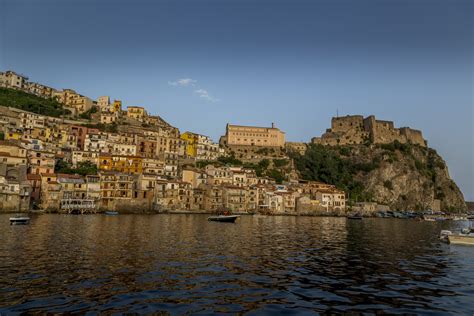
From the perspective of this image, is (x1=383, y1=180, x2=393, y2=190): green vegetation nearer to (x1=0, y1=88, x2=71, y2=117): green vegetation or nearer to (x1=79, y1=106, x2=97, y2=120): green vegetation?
(x1=79, y1=106, x2=97, y2=120): green vegetation

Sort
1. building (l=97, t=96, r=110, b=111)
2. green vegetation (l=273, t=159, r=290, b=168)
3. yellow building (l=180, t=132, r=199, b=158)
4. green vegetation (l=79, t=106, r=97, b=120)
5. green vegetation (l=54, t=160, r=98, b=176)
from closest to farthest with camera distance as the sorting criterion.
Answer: green vegetation (l=54, t=160, r=98, b=176) < yellow building (l=180, t=132, r=199, b=158) < green vegetation (l=79, t=106, r=97, b=120) < green vegetation (l=273, t=159, r=290, b=168) < building (l=97, t=96, r=110, b=111)

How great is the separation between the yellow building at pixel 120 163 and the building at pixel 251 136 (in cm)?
4633

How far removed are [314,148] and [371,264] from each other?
121808mm

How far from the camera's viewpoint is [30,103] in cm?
10825

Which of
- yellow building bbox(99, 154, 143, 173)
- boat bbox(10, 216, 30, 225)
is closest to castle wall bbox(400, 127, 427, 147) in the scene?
yellow building bbox(99, 154, 143, 173)

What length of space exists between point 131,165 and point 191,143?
28.8m

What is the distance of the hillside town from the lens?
70.6 meters

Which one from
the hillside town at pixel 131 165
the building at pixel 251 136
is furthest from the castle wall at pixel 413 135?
the building at pixel 251 136

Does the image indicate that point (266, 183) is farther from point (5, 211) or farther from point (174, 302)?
point (174, 302)

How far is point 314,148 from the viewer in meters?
142

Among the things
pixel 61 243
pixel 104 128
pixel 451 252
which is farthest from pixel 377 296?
pixel 104 128

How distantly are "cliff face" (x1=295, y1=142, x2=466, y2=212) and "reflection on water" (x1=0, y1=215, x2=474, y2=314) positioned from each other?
10316cm

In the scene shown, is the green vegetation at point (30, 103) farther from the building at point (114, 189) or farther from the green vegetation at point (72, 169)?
the building at point (114, 189)

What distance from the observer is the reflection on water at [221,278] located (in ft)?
42.4
